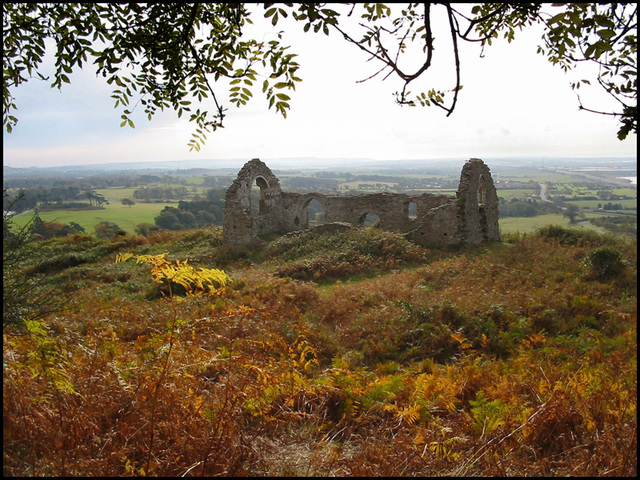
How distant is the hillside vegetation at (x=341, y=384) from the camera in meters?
2.83

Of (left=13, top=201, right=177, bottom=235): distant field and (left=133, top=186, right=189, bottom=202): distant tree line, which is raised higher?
(left=133, top=186, right=189, bottom=202): distant tree line

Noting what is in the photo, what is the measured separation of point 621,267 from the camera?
10.3m

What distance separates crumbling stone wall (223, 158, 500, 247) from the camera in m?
17.9

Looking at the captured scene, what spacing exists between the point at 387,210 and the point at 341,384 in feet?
56.7

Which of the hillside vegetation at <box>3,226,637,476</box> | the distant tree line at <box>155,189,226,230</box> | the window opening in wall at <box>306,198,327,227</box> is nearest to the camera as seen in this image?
the hillside vegetation at <box>3,226,637,476</box>

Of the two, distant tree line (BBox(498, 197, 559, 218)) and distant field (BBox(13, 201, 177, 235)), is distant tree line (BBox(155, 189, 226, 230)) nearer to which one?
distant field (BBox(13, 201, 177, 235))

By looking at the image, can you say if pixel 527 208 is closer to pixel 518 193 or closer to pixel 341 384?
pixel 518 193

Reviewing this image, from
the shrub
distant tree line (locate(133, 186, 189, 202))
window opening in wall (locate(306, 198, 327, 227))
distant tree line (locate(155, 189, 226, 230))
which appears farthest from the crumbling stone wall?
distant tree line (locate(133, 186, 189, 202))

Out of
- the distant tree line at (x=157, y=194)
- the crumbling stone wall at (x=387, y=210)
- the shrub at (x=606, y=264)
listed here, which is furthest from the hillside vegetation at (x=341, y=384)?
the distant tree line at (x=157, y=194)

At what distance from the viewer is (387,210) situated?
21.2 m

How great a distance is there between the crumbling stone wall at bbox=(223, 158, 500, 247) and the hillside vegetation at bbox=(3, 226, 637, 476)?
7673mm

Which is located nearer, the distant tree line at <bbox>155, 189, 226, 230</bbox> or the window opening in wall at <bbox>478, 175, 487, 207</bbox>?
the window opening in wall at <bbox>478, 175, 487, 207</bbox>

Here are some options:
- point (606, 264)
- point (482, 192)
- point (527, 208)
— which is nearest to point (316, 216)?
point (482, 192)

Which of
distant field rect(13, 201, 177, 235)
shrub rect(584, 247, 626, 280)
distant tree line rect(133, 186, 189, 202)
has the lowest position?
shrub rect(584, 247, 626, 280)
